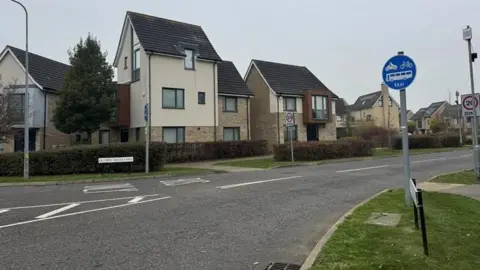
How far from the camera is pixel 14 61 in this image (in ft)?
102

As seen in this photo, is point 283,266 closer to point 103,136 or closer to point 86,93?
point 86,93

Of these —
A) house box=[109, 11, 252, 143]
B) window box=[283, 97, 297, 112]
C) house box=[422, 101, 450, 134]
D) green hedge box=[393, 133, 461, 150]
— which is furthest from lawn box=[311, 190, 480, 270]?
house box=[422, 101, 450, 134]

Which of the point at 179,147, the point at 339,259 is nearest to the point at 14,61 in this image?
the point at 179,147

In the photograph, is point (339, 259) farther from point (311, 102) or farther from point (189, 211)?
point (311, 102)

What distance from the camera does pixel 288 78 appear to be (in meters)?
41.4

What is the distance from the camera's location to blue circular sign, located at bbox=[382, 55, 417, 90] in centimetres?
848

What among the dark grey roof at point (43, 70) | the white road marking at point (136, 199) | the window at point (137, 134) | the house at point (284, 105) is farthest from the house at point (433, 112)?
the white road marking at point (136, 199)

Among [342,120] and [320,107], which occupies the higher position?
[342,120]

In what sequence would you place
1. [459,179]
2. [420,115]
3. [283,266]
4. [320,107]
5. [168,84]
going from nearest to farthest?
[283,266], [459,179], [168,84], [320,107], [420,115]

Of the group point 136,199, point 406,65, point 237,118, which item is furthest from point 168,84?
point 406,65

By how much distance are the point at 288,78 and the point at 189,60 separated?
13627 mm

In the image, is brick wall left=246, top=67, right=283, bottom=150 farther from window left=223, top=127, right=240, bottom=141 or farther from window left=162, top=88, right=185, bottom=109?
window left=162, top=88, right=185, bottom=109

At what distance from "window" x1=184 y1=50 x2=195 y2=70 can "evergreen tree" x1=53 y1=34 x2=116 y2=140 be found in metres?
5.47

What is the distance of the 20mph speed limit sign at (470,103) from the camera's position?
1471 cm
